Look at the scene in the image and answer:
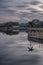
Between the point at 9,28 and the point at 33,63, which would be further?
the point at 9,28

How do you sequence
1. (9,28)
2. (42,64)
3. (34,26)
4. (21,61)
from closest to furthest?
(42,64) → (21,61) → (34,26) → (9,28)

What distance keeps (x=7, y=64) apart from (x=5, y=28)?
112 meters

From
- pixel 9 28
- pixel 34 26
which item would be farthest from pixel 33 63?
pixel 9 28

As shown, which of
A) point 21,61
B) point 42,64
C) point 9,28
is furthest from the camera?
point 9,28

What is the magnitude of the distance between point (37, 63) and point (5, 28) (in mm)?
111607

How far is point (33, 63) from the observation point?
57.1 feet

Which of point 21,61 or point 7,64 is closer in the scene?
point 7,64

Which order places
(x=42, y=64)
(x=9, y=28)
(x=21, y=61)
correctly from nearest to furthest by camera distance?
(x=42, y=64)
(x=21, y=61)
(x=9, y=28)

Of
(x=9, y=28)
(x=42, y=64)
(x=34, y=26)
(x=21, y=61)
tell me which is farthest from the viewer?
(x=9, y=28)

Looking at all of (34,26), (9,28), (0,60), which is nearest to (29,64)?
(0,60)

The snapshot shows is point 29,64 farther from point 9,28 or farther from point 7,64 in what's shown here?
point 9,28

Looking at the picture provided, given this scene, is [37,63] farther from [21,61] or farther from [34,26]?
[34,26]

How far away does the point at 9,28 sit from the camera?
409 ft

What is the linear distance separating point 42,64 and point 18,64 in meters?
1.97
